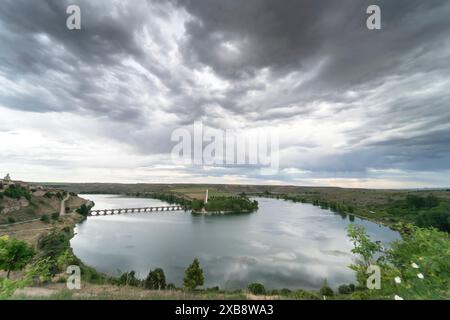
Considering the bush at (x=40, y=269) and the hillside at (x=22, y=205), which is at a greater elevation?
the bush at (x=40, y=269)

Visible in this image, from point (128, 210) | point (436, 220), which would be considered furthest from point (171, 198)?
point (436, 220)

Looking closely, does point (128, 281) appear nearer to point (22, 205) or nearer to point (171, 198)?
point (22, 205)

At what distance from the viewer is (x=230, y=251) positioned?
4091 cm

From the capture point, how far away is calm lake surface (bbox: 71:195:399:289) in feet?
95.7

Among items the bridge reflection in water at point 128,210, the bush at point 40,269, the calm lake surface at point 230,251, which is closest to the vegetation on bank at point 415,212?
the calm lake surface at point 230,251

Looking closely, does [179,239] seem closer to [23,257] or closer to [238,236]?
[238,236]

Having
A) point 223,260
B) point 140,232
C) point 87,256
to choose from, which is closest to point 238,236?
point 223,260

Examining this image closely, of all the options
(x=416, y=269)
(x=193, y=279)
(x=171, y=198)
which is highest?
(x=416, y=269)

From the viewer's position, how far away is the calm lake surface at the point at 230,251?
29.2m

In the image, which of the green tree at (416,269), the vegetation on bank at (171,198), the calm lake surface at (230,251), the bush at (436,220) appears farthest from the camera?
the vegetation on bank at (171,198)

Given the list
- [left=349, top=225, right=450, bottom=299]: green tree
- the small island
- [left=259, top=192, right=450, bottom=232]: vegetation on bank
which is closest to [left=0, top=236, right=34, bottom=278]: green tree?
[left=349, top=225, right=450, bottom=299]: green tree

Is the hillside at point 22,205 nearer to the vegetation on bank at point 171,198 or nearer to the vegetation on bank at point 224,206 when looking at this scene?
the vegetation on bank at point 224,206
